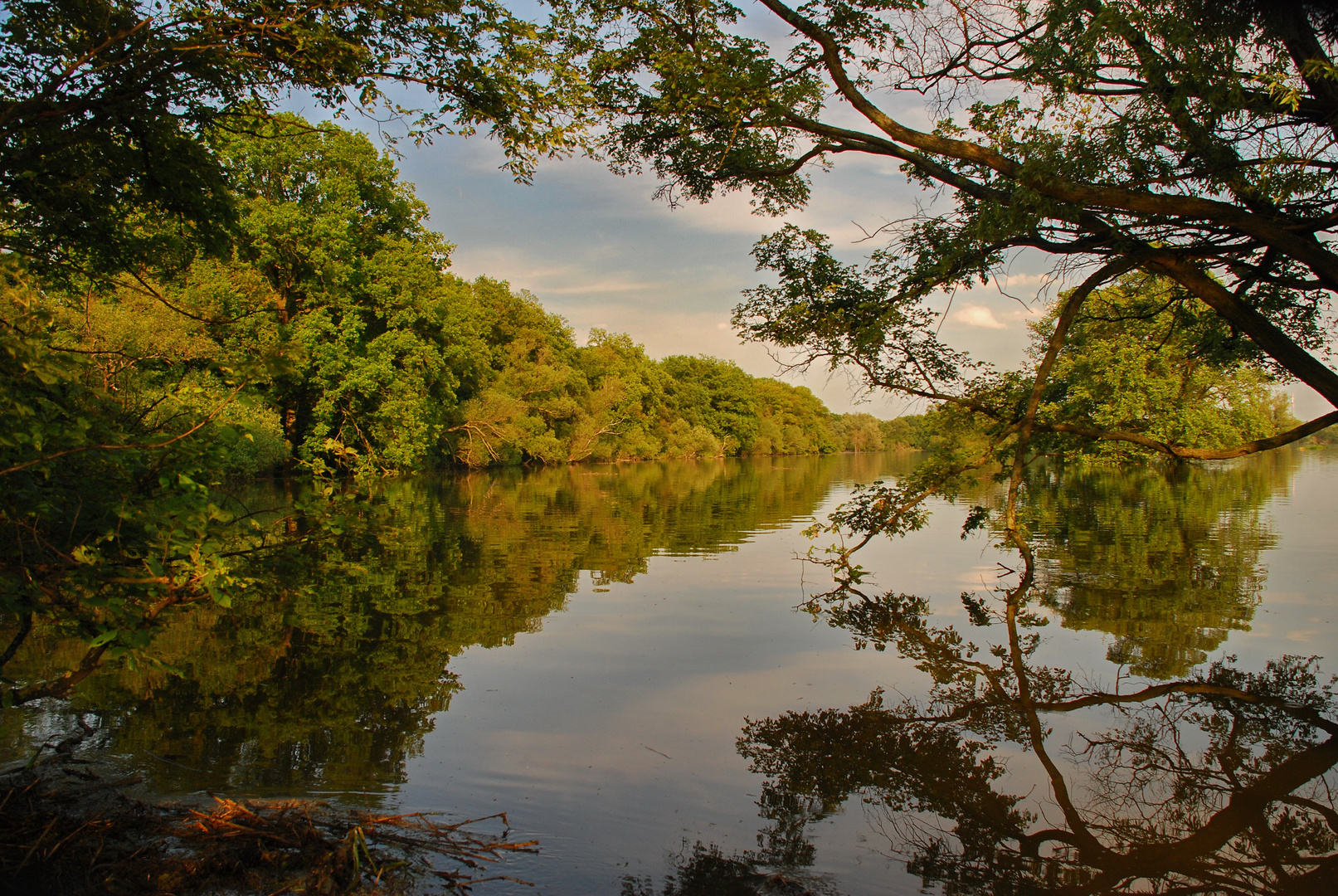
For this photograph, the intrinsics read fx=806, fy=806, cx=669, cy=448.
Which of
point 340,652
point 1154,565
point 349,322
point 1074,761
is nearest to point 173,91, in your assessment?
point 340,652

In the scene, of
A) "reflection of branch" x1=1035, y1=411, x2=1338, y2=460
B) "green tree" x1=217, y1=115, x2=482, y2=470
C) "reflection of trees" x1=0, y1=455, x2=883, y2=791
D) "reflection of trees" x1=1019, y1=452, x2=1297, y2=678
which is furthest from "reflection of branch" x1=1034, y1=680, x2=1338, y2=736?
"green tree" x1=217, y1=115, x2=482, y2=470

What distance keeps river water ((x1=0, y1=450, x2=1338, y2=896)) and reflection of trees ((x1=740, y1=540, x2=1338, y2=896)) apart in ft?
0.08

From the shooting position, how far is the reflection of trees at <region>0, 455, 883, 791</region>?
5323 millimetres

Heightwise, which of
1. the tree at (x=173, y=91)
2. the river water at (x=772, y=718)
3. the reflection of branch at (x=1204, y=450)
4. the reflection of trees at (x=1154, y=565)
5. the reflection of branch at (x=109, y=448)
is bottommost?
the river water at (x=772, y=718)

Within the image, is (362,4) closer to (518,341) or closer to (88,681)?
(88,681)

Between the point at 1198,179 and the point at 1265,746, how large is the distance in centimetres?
514

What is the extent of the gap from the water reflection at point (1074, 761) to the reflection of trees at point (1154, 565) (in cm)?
8

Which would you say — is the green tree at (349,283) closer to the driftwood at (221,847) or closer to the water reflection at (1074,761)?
the water reflection at (1074,761)

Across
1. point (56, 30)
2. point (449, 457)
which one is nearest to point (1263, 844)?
point (56, 30)

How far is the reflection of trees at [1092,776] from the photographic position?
4.38 m

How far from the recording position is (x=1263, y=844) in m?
4.61

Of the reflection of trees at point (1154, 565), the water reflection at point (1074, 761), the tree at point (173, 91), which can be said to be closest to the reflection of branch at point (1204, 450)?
the water reflection at point (1074, 761)

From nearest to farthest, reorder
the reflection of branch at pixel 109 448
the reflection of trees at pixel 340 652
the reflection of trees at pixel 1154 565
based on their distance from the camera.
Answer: the reflection of branch at pixel 109 448
the reflection of trees at pixel 340 652
the reflection of trees at pixel 1154 565

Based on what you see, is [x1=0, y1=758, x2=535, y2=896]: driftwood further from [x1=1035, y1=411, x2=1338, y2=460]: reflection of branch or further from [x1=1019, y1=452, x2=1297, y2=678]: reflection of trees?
[x1=1035, y1=411, x2=1338, y2=460]: reflection of branch
